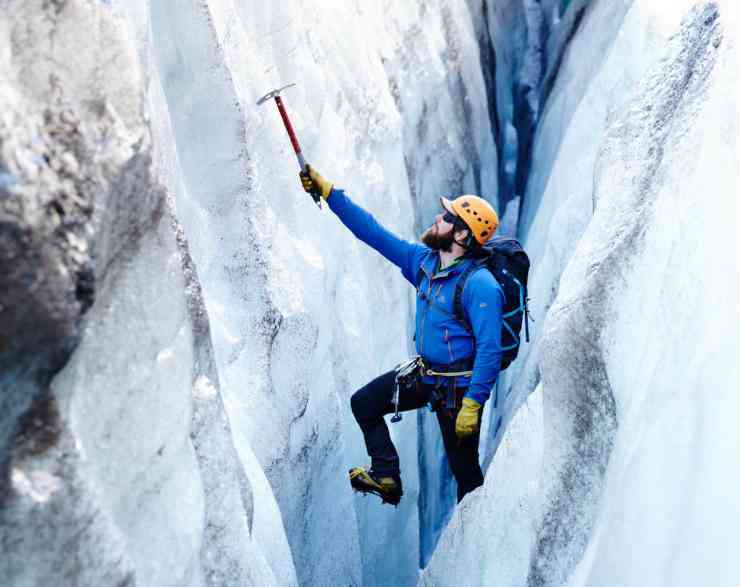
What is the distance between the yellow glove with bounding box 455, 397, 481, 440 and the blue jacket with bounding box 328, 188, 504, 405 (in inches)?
0.9

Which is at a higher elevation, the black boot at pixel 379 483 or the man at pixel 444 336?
the man at pixel 444 336

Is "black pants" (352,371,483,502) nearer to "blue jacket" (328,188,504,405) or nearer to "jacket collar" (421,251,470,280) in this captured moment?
"blue jacket" (328,188,504,405)

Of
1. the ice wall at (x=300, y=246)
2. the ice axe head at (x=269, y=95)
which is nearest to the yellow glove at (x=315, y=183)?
the ice wall at (x=300, y=246)

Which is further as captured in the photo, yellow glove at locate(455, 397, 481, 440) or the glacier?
yellow glove at locate(455, 397, 481, 440)

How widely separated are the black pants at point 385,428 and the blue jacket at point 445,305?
0.53 ft

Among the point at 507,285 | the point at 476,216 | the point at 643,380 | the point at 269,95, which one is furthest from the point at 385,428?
the point at 643,380

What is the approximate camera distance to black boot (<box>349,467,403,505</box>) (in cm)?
334

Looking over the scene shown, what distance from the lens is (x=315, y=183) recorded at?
3215 millimetres

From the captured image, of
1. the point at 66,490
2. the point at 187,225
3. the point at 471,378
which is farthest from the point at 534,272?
the point at 66,490

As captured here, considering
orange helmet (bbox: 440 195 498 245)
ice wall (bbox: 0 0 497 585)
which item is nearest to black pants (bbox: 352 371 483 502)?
ice wall (bbox: 0 0 497 585)

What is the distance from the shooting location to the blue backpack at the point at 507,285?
3.19m

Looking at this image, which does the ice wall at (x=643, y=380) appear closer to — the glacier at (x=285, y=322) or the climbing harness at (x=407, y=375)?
the glacier at (x=285, y=322)

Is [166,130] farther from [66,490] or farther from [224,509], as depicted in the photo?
[66,490]

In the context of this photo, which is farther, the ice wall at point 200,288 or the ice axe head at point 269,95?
the ice axe head at point 269,95
